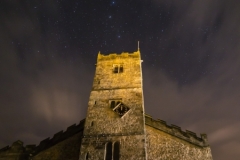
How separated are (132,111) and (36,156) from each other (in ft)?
28.1

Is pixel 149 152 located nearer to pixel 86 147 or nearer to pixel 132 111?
pixel 132 111

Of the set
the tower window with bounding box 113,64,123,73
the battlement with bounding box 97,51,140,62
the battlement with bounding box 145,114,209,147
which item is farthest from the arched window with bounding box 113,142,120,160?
the battlement with bounding box 97,51,140,62

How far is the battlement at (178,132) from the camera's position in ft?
54.7

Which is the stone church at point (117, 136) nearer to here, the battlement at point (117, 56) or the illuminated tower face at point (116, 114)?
the illuminated tower face at point (116, 114)

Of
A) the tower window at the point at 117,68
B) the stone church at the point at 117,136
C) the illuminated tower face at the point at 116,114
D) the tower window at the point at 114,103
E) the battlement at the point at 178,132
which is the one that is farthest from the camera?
the tower window at the point at 117,68

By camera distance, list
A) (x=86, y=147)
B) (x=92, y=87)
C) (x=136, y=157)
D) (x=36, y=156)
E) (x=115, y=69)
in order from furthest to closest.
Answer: (x=115, y=69)
(x=92, y=87)
(x=36, y=156)
(x=86, y=147)
(x=136, y=157)

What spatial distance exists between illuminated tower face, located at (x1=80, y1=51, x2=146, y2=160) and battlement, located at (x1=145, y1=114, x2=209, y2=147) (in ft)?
4.87

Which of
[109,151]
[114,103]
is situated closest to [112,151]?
[109,151]

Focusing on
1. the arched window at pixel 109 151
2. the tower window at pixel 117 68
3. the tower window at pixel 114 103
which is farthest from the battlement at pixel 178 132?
the tower window at pixel 117 68

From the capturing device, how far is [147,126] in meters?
16.9

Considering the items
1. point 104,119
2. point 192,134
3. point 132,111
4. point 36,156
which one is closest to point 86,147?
point 104,119

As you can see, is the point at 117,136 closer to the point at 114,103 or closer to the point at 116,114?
the point at 116,114

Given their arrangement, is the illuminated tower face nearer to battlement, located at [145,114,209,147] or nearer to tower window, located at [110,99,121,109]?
tower window, located at [110,99,121,109]

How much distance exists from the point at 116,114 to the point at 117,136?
76.9 inches
